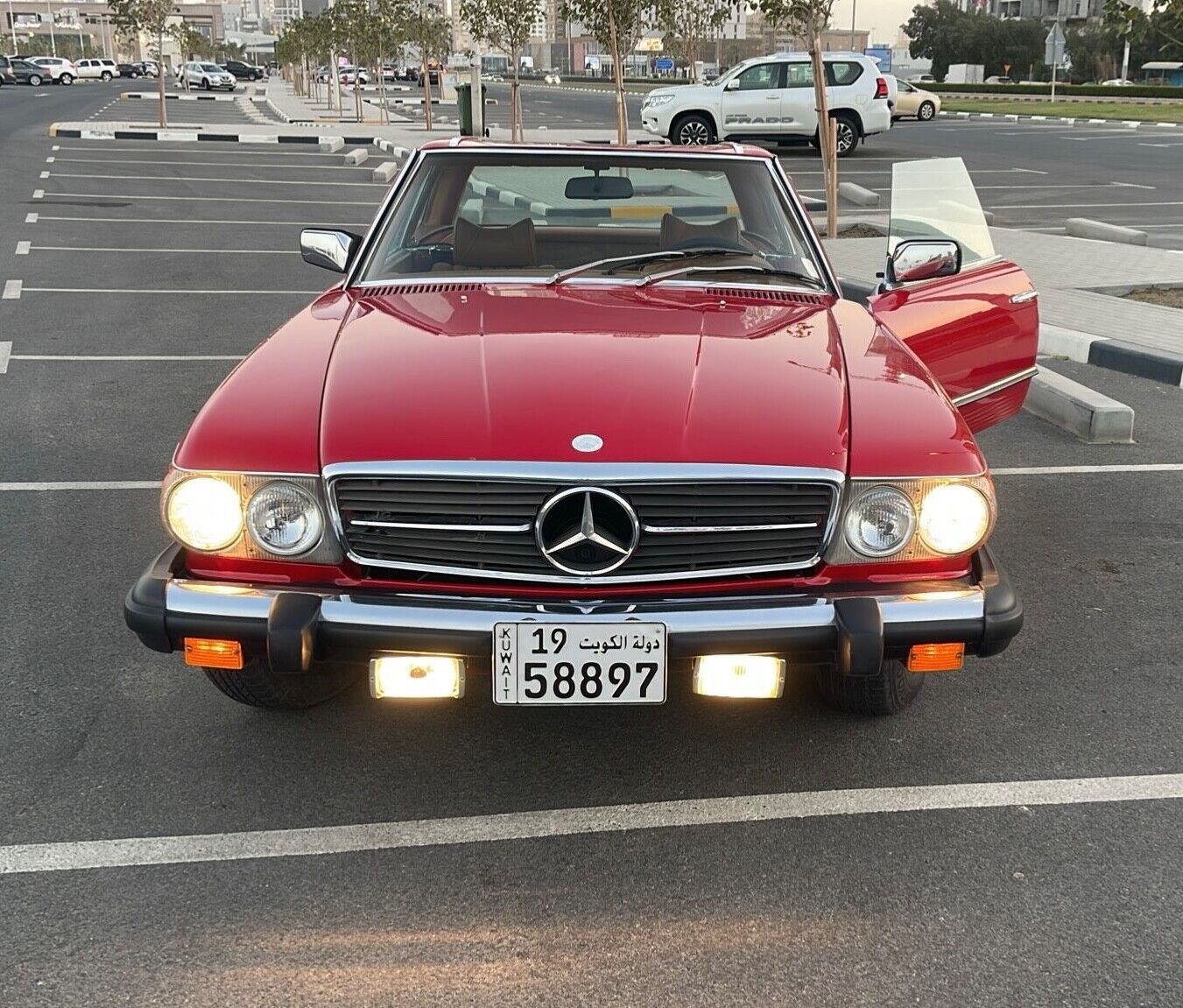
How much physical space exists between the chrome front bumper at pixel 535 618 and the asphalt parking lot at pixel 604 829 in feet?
0.97

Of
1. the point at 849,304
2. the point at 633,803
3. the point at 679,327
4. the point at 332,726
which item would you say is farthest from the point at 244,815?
the point at 849,304

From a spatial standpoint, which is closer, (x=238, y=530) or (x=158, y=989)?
(x=158, y=989)

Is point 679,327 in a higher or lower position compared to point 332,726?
higher

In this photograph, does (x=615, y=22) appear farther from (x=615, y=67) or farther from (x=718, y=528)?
(x=718, y=528)

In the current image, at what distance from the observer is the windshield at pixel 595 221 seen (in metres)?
4.35

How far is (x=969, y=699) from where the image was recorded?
3787mm

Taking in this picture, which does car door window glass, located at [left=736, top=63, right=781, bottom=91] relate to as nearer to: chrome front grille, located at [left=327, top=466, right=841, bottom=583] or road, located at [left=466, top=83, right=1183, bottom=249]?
road, located at [left=466, top=83, right=1183, bottom=249]

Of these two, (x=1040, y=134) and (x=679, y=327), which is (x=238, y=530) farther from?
(x=1040, y=134)

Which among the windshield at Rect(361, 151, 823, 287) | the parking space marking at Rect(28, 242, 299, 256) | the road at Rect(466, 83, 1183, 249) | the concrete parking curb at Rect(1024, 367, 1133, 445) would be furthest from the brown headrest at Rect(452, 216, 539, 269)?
the road at Rect(466, 83, 1183, 249)

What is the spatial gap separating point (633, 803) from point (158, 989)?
119 centimetres

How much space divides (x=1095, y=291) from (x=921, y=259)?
6.87m

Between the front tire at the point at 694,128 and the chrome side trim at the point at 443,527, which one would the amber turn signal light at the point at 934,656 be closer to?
the chrome side trim at the point at 443,527

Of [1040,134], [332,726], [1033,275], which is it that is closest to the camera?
[332,726]

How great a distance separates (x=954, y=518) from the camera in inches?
120
